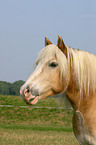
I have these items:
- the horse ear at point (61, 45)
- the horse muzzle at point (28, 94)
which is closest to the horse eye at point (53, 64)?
the horse ear at point (61, 45)

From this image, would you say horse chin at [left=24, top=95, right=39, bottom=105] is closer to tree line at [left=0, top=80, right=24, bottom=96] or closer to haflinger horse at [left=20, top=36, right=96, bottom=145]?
haflinger horse at [left=20, top=36, right=96, bottom=145]

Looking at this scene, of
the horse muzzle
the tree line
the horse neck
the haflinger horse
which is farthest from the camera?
the tree line

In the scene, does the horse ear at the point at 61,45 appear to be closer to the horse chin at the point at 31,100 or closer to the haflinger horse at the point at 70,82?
the haflinger horse at the point at 70,82

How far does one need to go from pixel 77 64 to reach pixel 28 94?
3.28 feet

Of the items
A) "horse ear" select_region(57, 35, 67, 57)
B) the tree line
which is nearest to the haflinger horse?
"horse ear" select_region(57, 35, 67, 57)

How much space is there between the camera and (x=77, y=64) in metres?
4.25

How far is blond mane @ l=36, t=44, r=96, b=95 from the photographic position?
4.03 meters

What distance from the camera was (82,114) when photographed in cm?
439

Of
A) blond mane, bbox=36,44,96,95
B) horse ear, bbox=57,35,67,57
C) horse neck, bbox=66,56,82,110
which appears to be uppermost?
horse ear, bbox=57,35,67,57

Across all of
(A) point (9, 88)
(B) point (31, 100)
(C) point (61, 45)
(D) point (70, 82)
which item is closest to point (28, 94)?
(B) point (31, 100)

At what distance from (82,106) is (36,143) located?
24.9 ft

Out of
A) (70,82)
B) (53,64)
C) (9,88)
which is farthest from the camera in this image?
(9,88)

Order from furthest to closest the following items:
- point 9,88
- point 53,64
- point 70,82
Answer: point 9,88 → point 70,82 → point 53,64

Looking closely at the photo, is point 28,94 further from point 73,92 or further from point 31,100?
point 73,92
